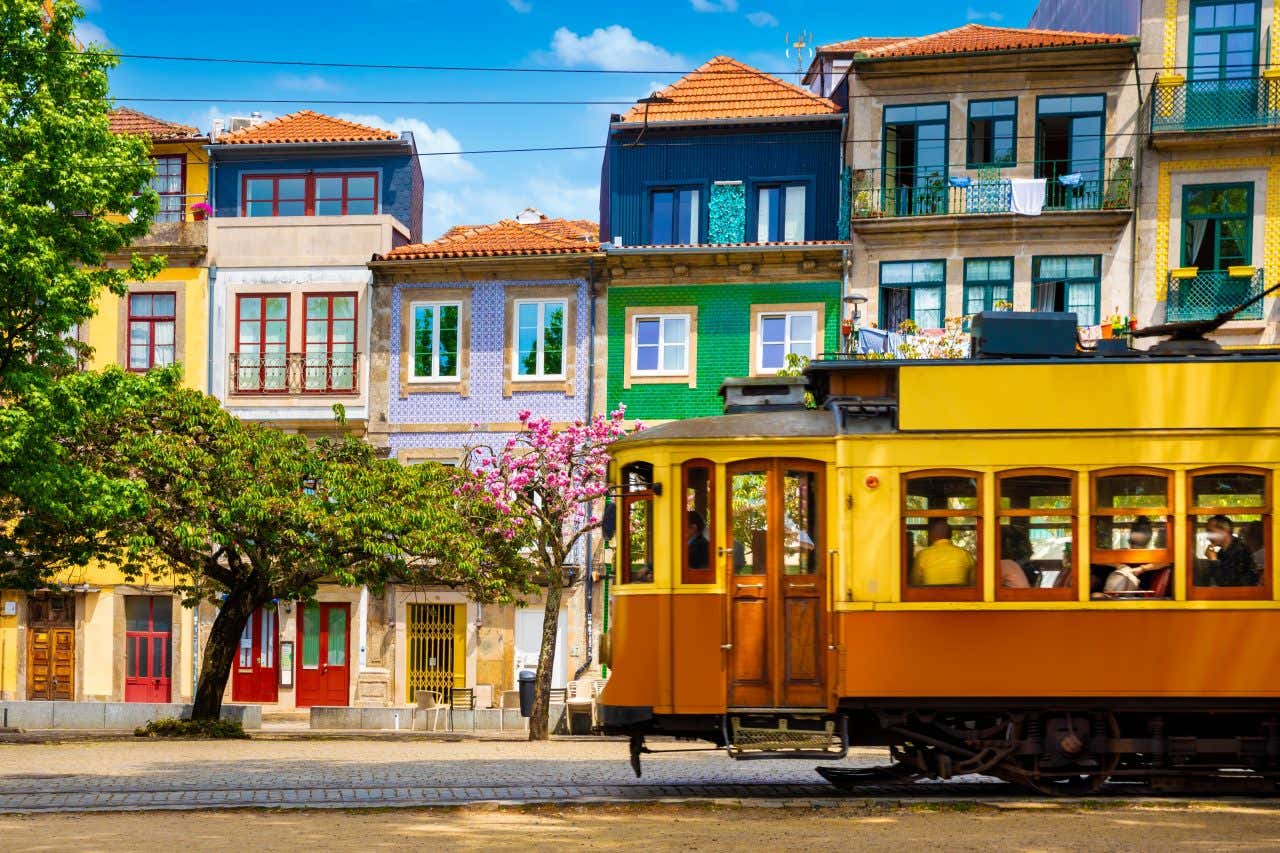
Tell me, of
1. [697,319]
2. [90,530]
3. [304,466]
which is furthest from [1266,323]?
[90,530]

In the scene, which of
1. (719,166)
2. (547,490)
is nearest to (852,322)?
(719,166)

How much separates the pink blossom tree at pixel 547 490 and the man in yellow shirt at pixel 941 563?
13.2 m

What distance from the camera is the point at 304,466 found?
29.1 metres

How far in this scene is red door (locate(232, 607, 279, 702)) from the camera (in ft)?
131

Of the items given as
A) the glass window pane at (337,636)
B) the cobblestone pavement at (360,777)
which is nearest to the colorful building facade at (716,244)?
the glass window pane at (337,636)

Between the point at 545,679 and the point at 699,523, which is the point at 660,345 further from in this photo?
the point at 699,523

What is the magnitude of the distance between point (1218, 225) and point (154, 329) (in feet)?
76.1

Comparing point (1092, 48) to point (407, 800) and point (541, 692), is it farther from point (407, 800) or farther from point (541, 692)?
point (407, 800)

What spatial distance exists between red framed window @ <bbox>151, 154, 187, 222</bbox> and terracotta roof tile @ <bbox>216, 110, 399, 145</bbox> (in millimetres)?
1352

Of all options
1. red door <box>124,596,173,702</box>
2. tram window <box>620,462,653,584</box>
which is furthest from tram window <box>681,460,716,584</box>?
red door <box>124,596,173,702</box>

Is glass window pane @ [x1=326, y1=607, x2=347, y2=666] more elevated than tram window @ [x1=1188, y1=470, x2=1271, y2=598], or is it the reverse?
tram window @ [x1=1188, y1=470, x2=1271, y2=598]

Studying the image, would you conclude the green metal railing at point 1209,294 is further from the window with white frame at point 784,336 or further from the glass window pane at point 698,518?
the glass window pane at point 698,518

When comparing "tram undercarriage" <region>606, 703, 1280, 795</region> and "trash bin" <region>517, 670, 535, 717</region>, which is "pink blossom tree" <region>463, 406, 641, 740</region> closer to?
"trash bin" <region>517, 670, 535, 717</region>

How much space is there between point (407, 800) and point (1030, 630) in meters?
5.50
